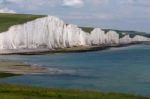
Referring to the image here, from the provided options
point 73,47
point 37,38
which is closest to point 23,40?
point 37,38

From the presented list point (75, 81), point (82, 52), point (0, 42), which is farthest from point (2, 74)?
point (82, 52)

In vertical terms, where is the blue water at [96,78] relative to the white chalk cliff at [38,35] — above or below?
below

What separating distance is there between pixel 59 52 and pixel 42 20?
1352cm

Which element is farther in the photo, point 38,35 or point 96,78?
point 38,35

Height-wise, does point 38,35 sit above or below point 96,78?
above

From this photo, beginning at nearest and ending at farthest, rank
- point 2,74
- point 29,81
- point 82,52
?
point 29,81, point 2,74, point 82,52

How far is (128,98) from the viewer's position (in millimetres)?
28438

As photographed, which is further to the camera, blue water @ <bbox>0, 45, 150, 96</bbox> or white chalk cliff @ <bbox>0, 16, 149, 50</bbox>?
white chalk cliff @ <bbox>0, 16, 149, 50</bbox>

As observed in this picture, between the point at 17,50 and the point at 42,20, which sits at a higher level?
the point at 42,20

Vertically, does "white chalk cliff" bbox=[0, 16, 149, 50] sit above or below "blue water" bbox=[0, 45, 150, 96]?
above

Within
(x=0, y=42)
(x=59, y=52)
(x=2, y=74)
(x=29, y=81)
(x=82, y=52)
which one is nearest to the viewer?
(x=29, y=81)

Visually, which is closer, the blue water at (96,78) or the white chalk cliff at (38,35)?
the blue water at (96,78)

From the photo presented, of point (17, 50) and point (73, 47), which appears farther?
point (73, 47)

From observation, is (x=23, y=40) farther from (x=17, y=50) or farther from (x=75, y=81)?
(x=75, y=81)
